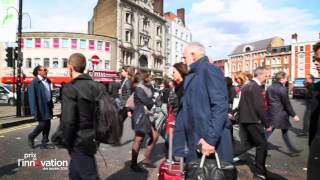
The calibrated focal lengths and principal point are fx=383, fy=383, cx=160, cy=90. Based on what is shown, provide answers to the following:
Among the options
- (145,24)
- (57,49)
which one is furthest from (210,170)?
(145,24)

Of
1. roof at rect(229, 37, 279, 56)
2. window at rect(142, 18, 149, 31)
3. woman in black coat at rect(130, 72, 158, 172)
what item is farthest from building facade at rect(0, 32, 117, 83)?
roof at rect(229, 37, 279, 56)

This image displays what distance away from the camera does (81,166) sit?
388 centimetres

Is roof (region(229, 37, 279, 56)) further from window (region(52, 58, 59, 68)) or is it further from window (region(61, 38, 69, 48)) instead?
window (region(52, 58, 59, 68))

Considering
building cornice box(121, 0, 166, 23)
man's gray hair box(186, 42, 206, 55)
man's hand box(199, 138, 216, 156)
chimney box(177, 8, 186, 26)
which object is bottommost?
man's hand box(199, 138, 216, 156)

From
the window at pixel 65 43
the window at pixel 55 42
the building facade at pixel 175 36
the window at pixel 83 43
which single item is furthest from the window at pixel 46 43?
the building facade at pixel 175 36

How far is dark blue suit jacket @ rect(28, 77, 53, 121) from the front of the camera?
8.22m

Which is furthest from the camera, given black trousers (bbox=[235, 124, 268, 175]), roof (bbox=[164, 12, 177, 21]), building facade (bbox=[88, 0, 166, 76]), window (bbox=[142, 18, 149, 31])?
roof (bbox=[164, 12, 177, 21])

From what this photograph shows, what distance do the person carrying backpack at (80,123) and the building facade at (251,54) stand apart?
97.8 meters

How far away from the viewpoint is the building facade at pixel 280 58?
324 ft

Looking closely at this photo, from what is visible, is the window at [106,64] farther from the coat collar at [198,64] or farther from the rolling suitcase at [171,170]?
the coat collar at [198,64]

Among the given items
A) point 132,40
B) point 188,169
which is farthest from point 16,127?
point 132,40

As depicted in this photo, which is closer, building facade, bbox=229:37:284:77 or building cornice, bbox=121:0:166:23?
building cornice, bbox=121:0:166:23

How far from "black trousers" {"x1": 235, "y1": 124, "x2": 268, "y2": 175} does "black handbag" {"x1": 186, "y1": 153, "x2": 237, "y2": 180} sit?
3.18 m

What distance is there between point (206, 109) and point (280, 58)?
102 metres
